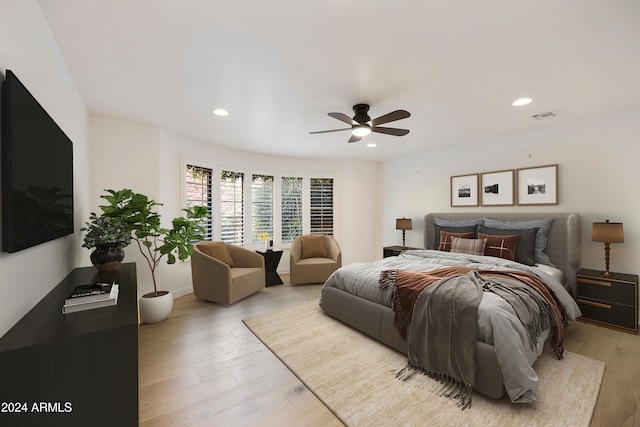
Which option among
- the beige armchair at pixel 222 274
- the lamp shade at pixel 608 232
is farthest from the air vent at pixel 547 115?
the beige armchair at pixel 222 274

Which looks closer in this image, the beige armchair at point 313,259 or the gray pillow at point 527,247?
the gray pillow at point 527,247

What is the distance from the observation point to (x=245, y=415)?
176cm

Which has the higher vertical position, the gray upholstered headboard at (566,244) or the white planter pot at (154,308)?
the gray upholstered headboard at (566,244)

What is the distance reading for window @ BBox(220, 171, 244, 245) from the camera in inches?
197

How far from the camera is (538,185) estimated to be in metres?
3.88

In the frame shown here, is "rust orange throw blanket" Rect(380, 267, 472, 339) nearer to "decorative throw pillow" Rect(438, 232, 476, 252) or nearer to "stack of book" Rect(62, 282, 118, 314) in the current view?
"decorative throw pillow" Rect(438, 232, 476, 252)

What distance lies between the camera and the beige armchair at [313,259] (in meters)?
4.78

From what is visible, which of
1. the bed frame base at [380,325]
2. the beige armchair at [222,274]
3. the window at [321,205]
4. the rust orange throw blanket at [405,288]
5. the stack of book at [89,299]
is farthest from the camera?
the window at [321,205]

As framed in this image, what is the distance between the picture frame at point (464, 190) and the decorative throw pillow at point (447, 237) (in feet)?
2.38

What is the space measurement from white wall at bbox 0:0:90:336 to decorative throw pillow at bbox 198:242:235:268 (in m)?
1.62

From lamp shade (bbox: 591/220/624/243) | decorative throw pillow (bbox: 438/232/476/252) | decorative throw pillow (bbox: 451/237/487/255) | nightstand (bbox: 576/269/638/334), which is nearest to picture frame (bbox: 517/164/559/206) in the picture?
lamp shade (bbox: 591/220/624/243)

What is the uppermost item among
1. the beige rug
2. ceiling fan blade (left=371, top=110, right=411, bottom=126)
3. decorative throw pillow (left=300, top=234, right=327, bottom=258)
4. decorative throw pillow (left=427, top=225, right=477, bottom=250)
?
ceiling fan blade (left=371, top=110, right=411, bottom=126)

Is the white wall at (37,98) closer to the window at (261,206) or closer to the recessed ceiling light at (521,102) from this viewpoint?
the window at (261,206)

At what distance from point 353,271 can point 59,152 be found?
2867 mm
